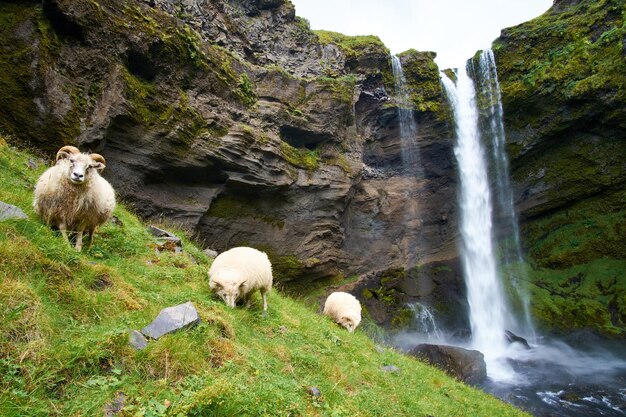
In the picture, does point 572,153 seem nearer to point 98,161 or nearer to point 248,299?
point 248,299

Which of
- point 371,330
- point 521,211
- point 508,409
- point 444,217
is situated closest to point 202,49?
point 371,330

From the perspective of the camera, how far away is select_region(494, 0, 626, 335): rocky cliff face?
21.9 meters

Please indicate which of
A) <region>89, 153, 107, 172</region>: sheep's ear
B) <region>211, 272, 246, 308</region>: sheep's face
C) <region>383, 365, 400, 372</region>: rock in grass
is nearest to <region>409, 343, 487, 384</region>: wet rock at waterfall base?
<region>383, 365, 400, 372</region>: rock in grass

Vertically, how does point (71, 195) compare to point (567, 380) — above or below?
above

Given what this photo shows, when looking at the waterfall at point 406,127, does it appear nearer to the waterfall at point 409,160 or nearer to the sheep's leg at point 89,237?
the waterfall at point 409,160

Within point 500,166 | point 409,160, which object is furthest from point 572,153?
point 409,160

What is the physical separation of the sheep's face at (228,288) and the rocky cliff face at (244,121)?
8.64 metres

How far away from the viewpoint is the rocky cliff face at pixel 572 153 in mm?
21906

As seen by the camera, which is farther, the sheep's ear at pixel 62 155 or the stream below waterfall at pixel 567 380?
the stream below waterfall at pixel 567 380

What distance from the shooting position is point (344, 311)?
439 inches

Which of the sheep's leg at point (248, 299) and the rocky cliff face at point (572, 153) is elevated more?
the rocky cliff face at point (572, 153)

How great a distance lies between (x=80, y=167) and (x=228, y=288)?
2920 mm

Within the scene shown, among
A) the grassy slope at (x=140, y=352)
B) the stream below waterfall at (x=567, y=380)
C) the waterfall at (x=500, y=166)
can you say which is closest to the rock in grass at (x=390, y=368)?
the grassy slope at (x=140, y=352)

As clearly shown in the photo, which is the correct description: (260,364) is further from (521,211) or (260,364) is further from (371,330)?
(521,211)
